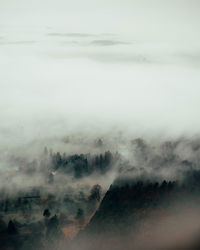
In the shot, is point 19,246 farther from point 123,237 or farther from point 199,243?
point 199,243

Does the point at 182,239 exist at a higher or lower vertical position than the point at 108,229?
lower

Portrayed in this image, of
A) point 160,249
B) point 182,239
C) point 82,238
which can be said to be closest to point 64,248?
point 82,238

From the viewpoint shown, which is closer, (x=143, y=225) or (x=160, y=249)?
(x=160, y=249)

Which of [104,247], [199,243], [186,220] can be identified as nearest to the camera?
[199,243]

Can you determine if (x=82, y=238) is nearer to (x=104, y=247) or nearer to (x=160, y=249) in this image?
(x=104, y=247)

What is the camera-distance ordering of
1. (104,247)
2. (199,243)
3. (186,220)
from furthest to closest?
(186,220)
(104,247)
(199,243)

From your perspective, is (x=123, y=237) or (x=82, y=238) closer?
(x=123, y=237)

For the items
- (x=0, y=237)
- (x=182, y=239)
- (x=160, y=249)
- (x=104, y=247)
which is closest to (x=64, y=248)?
(x=104, y=247)

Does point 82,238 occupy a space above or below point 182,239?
above

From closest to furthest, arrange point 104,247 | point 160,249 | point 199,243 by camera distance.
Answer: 1. point 199,243
2. point 160,249
3. point 104,247
